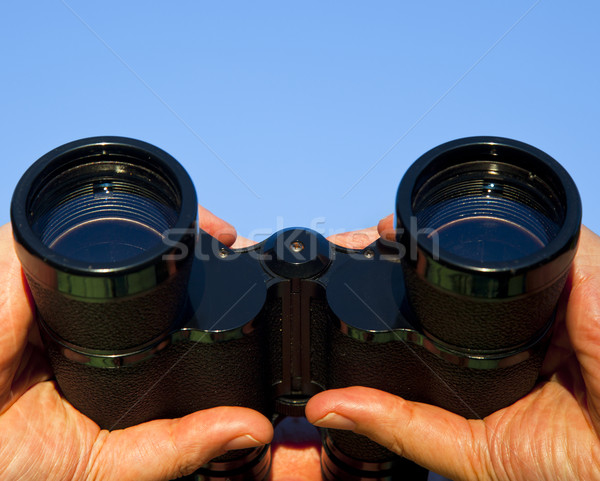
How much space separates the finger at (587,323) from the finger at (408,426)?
19cm

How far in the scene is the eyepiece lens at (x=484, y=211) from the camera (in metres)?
1.42

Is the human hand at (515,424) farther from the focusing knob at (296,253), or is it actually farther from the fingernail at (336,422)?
the focusing knob at (296,253)

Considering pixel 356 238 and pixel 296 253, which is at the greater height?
pixel 296 253

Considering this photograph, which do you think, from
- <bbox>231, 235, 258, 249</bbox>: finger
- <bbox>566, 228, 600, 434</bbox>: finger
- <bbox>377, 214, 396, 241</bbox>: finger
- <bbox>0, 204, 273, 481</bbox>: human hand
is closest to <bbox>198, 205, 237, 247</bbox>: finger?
<bbox>231, 235, 258, 249</bbox>: finger

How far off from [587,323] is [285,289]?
0.51 m

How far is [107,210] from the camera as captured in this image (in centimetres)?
147

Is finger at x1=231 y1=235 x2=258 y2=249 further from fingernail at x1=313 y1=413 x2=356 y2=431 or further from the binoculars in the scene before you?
fingernail at x1=313 y1=413 x2=356 y2=431

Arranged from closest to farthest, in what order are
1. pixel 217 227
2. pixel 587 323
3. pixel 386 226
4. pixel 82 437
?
pixel 587 323, pixel 82 437, pixel 386 226, pixel 217 227

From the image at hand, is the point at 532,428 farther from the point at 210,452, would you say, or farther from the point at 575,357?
the point at 210,452

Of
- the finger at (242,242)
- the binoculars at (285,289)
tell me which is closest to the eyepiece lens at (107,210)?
the binoculars at (285,289)

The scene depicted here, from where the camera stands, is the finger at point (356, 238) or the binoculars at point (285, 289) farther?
the finger at point (356, 238)

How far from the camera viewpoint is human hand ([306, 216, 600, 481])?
4.69 feet

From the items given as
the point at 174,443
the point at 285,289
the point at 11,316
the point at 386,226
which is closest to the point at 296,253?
the point at 285,289

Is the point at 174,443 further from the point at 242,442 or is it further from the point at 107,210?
the point at 107,210
